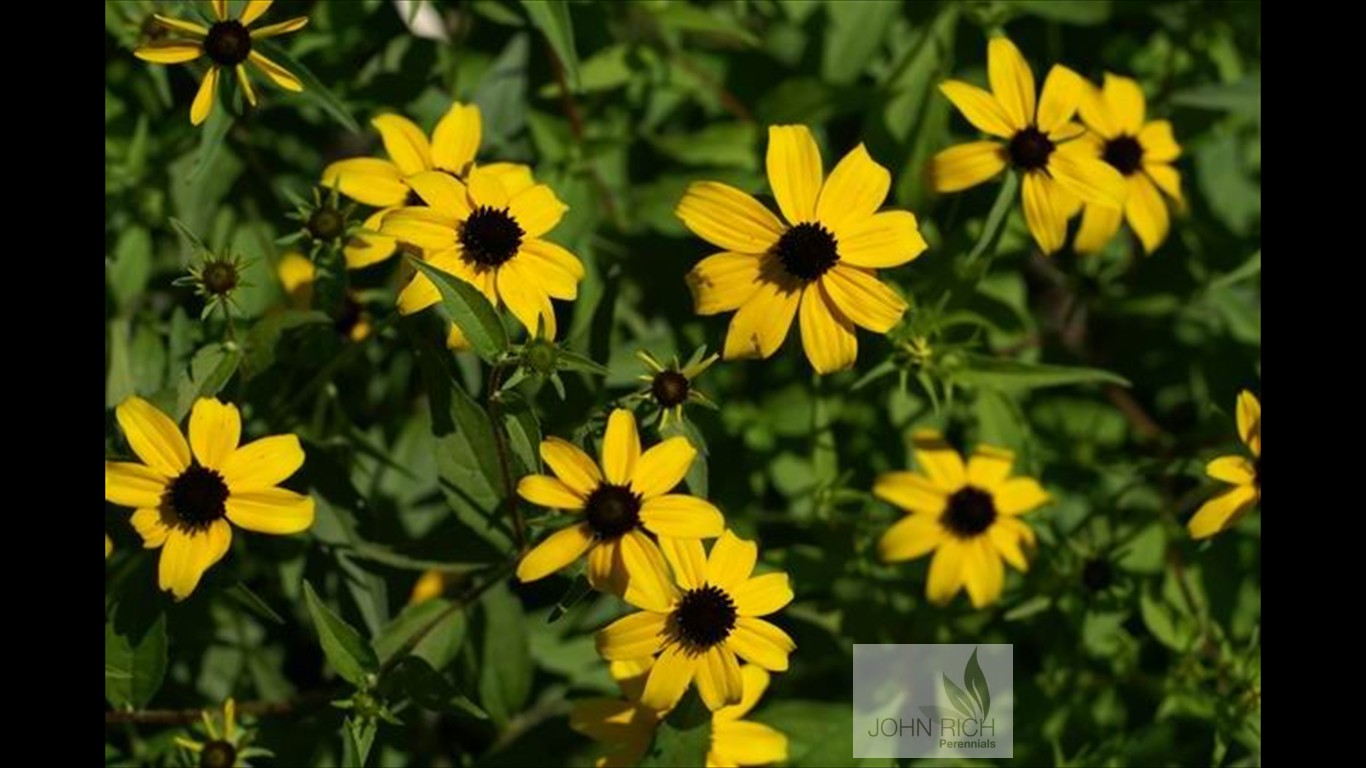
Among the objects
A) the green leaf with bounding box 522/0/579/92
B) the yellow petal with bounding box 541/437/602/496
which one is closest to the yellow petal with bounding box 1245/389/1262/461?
the yellow petal with bounding box 541/437/602/496

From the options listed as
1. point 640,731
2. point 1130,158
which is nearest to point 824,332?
point 640,731

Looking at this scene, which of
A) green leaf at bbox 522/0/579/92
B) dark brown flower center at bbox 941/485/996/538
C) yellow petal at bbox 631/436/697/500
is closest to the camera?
yellow petal at bbox 631/436/697/500

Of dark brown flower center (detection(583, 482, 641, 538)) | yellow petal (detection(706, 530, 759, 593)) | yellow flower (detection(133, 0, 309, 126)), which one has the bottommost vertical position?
yellow petal (detection(706, 530, 759, 593))

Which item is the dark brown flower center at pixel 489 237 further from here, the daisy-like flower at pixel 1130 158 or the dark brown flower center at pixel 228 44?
the daisy-like flower at pixel 1130 158

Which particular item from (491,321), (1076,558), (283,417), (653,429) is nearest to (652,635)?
(653,429)

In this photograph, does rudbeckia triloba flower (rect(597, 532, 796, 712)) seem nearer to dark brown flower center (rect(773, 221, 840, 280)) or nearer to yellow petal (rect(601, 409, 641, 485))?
yellow petal (rect(601, 409, 641, 485))

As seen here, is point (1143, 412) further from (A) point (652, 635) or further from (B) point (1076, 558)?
(A) point (652, 635)
